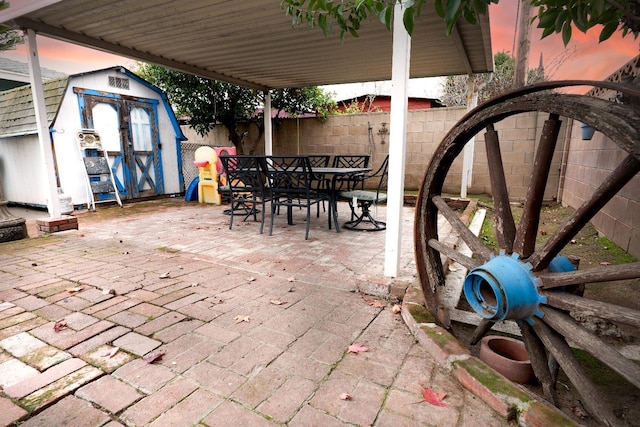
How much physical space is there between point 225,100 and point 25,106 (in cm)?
405

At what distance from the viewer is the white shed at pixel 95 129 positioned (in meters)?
6.31

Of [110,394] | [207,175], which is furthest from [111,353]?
[207,175]

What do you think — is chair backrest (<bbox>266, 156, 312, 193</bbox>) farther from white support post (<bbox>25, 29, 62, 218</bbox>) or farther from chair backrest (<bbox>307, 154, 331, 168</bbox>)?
white support post (<bbox>25, 29, 62, 218</bbox>)

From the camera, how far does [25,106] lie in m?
6.57

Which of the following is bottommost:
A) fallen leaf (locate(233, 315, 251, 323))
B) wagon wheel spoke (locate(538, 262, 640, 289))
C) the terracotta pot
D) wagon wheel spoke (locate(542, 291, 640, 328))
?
fallen leaf (locate(233, 315, 251, 323))

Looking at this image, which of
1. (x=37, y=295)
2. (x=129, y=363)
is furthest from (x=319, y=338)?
(x=37, y=295)

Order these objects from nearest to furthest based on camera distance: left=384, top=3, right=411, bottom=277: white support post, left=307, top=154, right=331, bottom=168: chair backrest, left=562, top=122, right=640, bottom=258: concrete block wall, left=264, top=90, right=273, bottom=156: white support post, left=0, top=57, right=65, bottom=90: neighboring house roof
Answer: left=384, top=3, right=411, bottom=277: white support post, left=562, top=122, right=640, bottom=258: concrete block wall, left=307, top=154, right=331, bottom=168: chair backrest, left=264, top=90, right=273, bottom=156: white support post, left=0, top=57, right=65, bottom=90: neighboring house roof

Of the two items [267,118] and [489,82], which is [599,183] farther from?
[489,82]

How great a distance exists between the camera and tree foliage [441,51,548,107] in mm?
12422

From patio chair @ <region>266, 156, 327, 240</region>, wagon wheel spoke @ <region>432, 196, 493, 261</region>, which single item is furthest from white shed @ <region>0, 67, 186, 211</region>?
wagon wheel spoke @ <region>432, 196, 493, 261</region>

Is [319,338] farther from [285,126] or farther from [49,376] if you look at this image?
[285,126]

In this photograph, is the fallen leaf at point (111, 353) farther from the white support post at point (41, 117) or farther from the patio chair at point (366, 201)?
the white support post at point (41, 117)

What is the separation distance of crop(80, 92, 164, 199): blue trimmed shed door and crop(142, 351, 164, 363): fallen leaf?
6.41 m

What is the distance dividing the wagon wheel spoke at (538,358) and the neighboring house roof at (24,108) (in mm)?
7540
